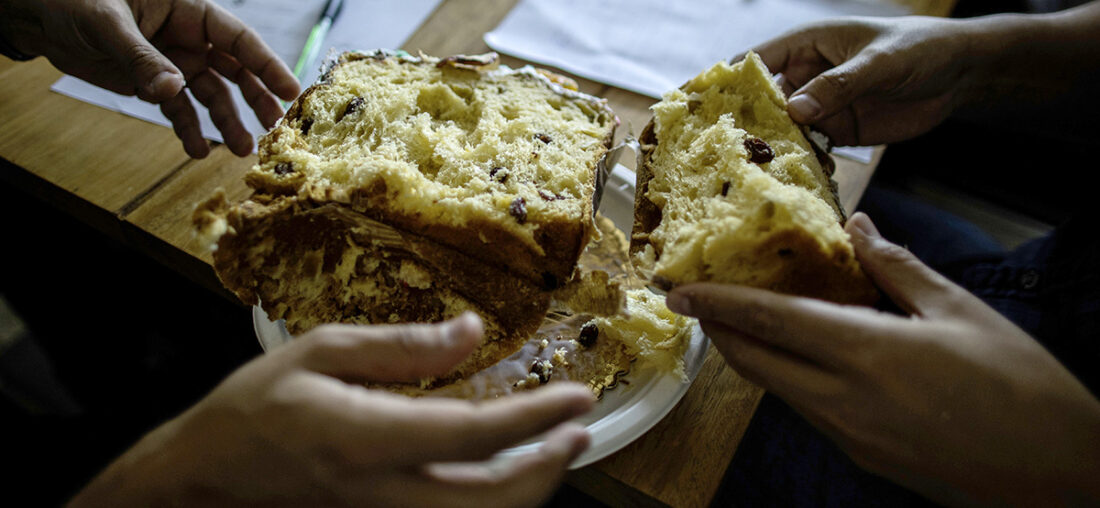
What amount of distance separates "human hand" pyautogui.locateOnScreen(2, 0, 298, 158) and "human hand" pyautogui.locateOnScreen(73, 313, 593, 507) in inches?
42.3

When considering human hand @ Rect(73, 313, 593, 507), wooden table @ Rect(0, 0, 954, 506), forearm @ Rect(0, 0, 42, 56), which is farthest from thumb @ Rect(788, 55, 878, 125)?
forearm @ Rect(0, 0, 42, 56)

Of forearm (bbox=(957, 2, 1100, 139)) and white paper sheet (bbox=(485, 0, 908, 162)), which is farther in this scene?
white paper sheet (bbox=(485, 0, 908, 162))

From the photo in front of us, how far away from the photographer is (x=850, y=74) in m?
1.36

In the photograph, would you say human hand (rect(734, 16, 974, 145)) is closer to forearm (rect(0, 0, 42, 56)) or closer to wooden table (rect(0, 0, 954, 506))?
wooden table (rect(0, 0, 954, 506))

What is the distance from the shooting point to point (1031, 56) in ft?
5.29

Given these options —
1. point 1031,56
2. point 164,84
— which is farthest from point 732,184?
point 164,84

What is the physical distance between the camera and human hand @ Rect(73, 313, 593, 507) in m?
0.73

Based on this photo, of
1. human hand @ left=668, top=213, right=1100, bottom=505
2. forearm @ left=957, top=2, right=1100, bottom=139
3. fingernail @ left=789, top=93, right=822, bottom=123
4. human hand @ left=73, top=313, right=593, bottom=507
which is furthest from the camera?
forearm @ left=957, top=2, right=1100, bottom=139

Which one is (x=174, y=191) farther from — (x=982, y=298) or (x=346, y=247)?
(x=982, y=298)

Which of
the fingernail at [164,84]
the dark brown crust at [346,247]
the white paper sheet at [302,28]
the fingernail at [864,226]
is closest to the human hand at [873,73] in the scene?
the fingernail at [864,226]

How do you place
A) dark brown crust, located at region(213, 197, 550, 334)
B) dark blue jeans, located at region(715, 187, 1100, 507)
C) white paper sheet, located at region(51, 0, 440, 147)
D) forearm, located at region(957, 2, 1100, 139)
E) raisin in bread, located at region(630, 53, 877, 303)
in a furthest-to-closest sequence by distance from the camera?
white paper sheet, located at region(51, 0, 440, 147) → forearm, located at region(957, 2, 1100, 139) → dark blue jeans, located at region(715, 187, 1100, 507) → dark brown crust, located at region(213, 197, 550, 334) → raisin in bread, located at region(630, 53, 877, 303)

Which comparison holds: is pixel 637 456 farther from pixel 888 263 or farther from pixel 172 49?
pixel 172 49

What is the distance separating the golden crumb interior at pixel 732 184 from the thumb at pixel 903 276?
45 millimetres

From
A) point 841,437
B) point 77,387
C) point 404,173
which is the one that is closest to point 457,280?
point 404,173
